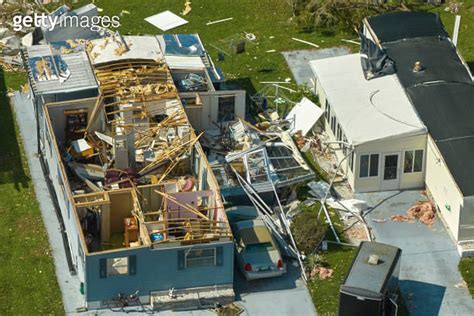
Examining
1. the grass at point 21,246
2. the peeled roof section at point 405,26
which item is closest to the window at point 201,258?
the grass at point 21,246

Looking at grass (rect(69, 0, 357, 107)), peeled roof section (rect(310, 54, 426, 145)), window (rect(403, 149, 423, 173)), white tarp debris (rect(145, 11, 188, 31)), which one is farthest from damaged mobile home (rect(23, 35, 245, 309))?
window (rect(403, 149, 423, 173))

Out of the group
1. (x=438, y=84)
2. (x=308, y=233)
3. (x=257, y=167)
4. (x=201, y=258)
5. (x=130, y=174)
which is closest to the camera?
(x=201, y=258)

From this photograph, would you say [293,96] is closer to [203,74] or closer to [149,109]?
[203,74]

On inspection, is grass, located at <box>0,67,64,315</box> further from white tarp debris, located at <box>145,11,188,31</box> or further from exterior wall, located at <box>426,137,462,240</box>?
exterior wall, located at <box>426,137,462,240</box>

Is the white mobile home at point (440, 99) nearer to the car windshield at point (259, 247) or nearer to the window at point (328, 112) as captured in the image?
the window at point (328, 112)

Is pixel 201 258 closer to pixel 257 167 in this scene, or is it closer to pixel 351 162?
pixel 257 167

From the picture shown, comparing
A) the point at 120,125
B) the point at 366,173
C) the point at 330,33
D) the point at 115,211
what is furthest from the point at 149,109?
the point at 330,33

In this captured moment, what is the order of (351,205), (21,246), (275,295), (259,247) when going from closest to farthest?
(275,295) < (259,247) < (21,246) < (351,205)

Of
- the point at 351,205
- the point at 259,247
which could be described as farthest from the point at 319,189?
the point at 259,247
